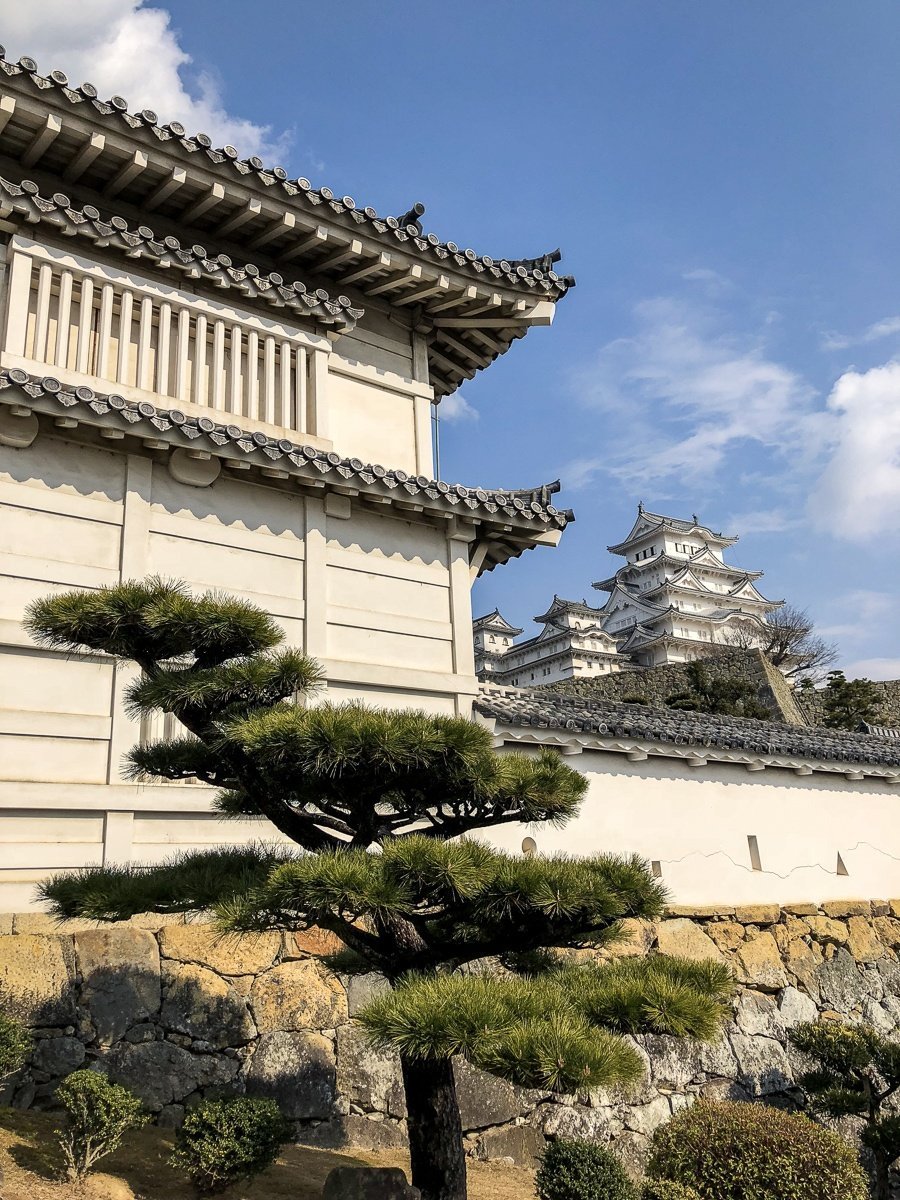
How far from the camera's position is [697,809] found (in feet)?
37.9

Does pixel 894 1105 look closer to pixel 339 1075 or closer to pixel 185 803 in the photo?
pixel 339 1075

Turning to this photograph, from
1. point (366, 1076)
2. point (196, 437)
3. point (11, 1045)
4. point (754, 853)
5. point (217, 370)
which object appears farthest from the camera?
point (754, 853)

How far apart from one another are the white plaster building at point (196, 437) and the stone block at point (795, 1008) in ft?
15.8

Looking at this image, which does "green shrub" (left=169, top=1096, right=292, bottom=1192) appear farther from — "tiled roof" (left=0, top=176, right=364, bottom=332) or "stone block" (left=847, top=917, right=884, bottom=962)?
"stone block" (left=847, top=917, right=884, bottom=962)

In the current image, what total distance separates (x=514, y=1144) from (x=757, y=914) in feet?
14.1

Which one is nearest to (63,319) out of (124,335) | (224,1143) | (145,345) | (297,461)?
(124,335)

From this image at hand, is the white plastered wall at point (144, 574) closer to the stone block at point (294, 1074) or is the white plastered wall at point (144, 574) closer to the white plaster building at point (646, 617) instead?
the stone block at point (294, 1074)

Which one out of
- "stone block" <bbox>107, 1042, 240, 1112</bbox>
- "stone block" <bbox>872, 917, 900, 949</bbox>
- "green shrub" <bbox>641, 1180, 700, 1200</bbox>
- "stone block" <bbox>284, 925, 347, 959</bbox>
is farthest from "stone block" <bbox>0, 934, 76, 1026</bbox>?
"stone block" <bbox>872, 917, 900, 949</bbox>

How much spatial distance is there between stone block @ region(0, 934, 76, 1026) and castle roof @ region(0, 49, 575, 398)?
6.45 metres

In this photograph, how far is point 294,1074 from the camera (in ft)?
24.8

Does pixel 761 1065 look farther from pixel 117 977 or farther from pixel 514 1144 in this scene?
pixel 117 977

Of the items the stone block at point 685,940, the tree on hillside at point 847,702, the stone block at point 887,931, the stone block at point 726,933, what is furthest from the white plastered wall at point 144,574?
the tree on hillside at point 847,702

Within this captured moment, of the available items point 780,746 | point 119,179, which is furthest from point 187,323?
point 780,746

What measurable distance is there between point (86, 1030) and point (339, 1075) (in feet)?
6.59
